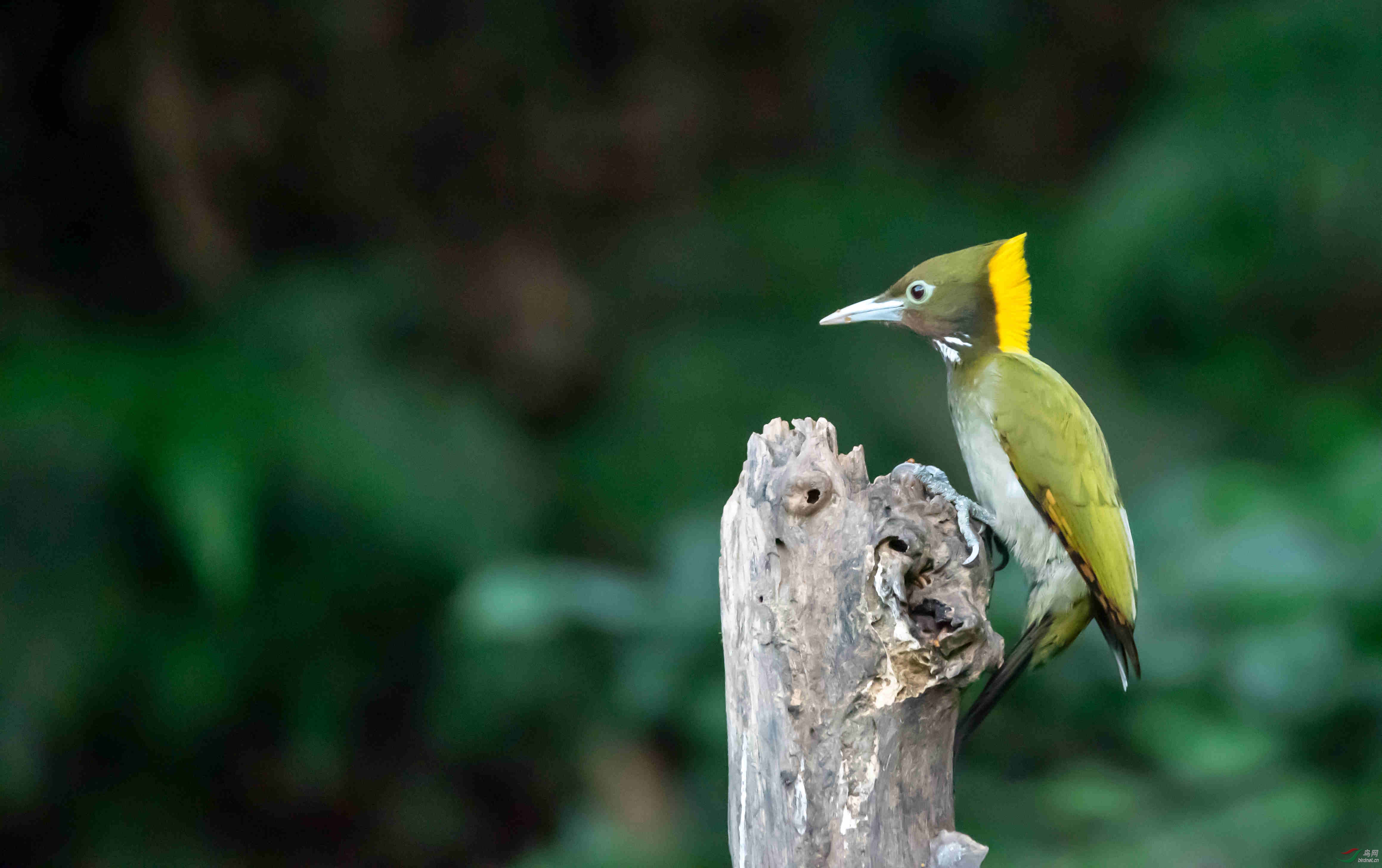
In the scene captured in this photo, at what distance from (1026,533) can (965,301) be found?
399mm

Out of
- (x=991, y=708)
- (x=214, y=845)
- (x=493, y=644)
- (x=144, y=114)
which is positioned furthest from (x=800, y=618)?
(x=144, y=114)

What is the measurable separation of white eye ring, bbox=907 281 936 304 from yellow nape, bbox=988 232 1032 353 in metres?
0.10

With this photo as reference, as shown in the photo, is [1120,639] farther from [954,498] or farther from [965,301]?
[965,301]

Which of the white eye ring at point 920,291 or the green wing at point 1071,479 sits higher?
the white eye ring at point 920,291

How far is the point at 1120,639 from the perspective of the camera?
76.7 inches

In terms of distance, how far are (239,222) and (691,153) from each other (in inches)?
67.9

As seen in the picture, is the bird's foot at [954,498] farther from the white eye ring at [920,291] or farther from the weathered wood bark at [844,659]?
the white eye ring at [920,291]

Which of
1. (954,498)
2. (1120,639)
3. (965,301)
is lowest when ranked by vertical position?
(1120,639)

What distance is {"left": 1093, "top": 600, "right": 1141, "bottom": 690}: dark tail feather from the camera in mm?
1923

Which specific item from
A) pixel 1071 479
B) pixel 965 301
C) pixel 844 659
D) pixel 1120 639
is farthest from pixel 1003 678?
pixel 965 301

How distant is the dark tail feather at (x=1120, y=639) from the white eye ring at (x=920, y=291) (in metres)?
0.57

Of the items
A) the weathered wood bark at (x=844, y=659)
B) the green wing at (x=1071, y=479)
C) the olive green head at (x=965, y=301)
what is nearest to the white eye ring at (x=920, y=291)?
the olive green head at (x=965, y=301)

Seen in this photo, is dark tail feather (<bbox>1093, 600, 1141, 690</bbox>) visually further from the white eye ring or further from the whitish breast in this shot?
the white eye ring

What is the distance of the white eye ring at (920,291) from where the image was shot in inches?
79.7
